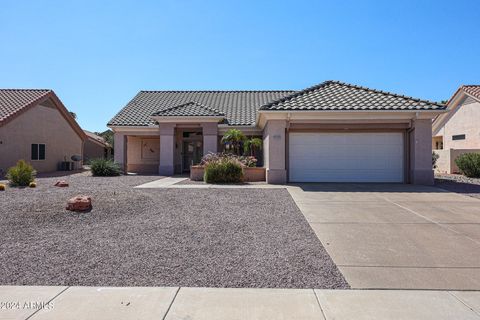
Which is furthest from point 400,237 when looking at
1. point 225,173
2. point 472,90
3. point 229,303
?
point 472,90

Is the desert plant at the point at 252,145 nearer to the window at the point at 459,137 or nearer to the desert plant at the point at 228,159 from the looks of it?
the desert plant at the point at 228,159

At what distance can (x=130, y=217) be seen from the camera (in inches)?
301

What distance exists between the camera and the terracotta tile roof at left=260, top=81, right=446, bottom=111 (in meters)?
14.3

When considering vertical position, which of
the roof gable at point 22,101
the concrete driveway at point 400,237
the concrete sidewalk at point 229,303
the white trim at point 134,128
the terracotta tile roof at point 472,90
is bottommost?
the concrete sidewalk at point 229,303

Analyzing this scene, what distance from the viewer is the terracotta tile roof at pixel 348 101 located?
1428 cm

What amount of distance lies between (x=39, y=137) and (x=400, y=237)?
24521 mm

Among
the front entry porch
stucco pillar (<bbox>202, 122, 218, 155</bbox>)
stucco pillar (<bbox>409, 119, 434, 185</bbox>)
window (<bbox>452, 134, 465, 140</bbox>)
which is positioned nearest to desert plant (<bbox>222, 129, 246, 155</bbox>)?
stucco pillar (<bbox>202, 122, 218, 155</bbox>)

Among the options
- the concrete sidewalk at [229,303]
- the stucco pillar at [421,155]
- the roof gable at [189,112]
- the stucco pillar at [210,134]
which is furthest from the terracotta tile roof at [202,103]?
the concrete sidewalk at [229,303]

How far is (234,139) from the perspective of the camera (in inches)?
742

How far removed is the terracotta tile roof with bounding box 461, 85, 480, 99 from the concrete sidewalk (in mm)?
25827

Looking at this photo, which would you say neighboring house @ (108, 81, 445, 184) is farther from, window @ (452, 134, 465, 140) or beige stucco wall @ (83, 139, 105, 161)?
beige stucco wall @ (83, 139, 105, 161)

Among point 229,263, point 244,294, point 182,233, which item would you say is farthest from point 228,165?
point 244,294

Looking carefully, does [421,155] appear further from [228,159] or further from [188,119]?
[188,119]

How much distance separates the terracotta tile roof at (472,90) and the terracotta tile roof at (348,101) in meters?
13.2
